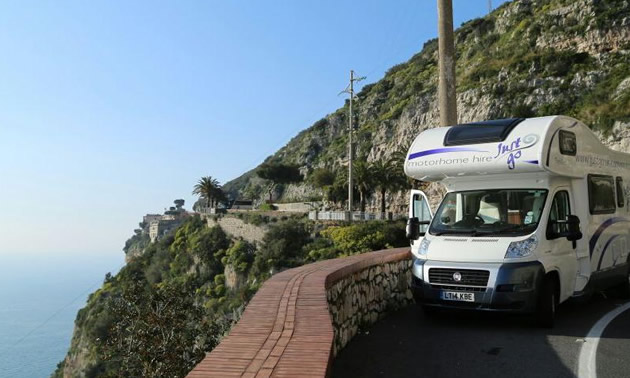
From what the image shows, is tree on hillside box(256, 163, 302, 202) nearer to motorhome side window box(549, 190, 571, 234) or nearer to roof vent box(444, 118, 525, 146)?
roof vent box(444, 118, 525, 146)

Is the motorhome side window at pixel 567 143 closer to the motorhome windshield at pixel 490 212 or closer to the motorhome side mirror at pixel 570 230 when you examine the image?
the motorhome windshield at pixel 490 212

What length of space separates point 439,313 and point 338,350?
267 centimetres

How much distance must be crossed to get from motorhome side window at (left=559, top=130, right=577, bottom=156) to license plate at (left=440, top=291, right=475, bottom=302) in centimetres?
269

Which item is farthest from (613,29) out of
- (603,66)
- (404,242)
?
(404,242)

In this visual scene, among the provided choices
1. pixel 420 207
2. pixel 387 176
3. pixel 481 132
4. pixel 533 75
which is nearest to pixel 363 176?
pixel 387 176

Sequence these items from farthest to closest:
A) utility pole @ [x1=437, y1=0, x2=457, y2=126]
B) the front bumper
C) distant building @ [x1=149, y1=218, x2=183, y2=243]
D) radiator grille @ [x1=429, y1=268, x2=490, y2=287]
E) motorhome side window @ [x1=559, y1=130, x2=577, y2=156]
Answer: distant building @ [x1=149, y1=218, x2=183, y2=243], utility pole @ [x1=437, y1=0, x2=457, y2=126], motorhome side window @ [x1=559, y1=130, x2=577, y2=156], radiator grille @ [x1=429, y1=268, x2=490, y2=287], the front bumper

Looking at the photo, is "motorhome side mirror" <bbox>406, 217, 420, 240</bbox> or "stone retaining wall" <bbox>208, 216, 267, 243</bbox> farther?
"stone retaining wall" <bbox>208, 216, 267, 243</bbox>

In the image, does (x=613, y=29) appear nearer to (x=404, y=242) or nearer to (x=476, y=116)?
(x=476, y=116)

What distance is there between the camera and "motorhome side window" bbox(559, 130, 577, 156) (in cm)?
818

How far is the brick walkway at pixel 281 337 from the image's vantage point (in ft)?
10.5

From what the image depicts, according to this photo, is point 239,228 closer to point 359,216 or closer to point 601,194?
point 359,216

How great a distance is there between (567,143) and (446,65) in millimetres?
6362

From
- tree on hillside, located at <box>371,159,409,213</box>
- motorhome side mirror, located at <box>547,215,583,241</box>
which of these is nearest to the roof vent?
motorhome side mirror, located at <box>547,215,583,241</box>

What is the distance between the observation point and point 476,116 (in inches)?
2842
